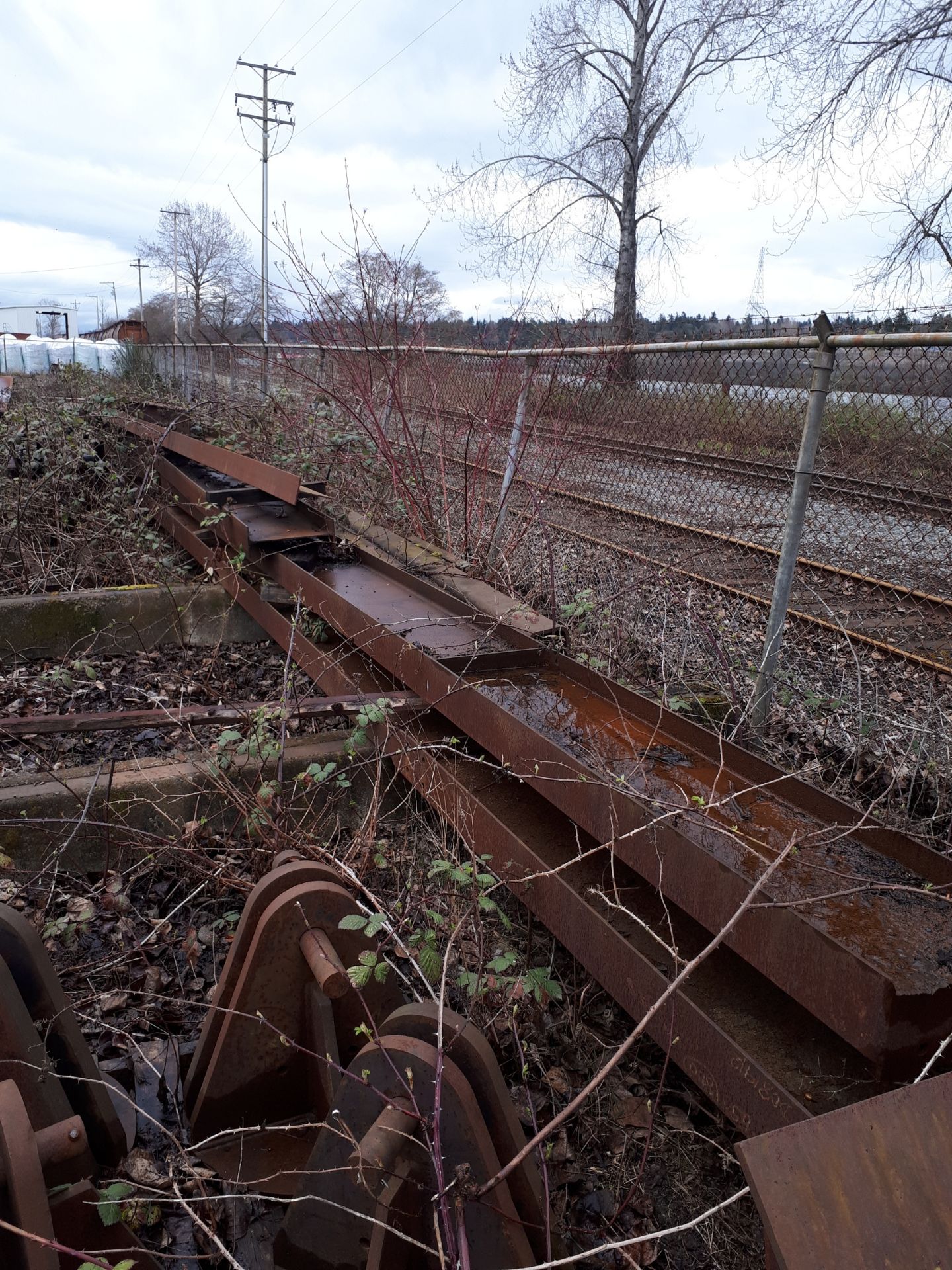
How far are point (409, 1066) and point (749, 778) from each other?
1.61 metres

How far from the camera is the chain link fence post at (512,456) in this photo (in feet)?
18.0

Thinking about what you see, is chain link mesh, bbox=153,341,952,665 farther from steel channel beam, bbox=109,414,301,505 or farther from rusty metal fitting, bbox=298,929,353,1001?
rusty metal fitting, bbox=298,929,353,1001

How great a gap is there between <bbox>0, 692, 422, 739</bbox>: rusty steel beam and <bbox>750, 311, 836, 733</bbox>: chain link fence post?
1.43 meters

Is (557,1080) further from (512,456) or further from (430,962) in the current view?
(512,456)

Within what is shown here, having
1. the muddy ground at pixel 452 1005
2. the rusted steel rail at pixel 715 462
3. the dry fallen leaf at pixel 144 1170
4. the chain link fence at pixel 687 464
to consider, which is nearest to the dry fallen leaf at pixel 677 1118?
the muddy ground at pixel 452 1005

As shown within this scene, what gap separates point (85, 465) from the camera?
26.7 feet

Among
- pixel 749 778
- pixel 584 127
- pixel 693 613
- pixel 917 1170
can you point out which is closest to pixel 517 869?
pixel 749 778

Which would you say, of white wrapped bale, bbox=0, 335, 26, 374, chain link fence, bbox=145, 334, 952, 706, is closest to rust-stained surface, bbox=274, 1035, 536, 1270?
chain link fence, bbox=145, 334, 952, 706

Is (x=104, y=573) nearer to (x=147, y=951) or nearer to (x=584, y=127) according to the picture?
(x=147, y=951)

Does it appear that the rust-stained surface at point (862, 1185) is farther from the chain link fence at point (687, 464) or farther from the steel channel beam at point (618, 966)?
the chain link fence at point (687, 464)

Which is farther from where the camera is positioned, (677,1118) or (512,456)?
(512,456)

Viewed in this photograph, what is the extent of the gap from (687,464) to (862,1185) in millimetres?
4934

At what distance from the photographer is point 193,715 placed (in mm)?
3744

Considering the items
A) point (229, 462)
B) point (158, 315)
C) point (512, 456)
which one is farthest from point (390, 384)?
point (158, 315)
